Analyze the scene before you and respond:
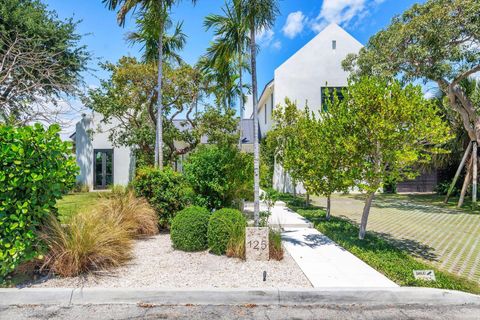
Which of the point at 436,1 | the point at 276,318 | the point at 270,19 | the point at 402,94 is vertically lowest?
the point at 276,318

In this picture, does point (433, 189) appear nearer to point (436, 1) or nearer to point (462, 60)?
point (462, 60)

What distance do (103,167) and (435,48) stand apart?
1972 cm

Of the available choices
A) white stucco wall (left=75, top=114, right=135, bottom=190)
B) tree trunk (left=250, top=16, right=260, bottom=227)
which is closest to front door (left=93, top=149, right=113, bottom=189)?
white stucco wall (left=75, top=114, right=135, bottom=190)

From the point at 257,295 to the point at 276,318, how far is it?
0.53 m

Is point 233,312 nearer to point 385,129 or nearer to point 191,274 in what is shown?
point 191,274

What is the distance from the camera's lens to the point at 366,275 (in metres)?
4.92

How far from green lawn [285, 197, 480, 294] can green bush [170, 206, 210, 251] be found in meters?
3.21

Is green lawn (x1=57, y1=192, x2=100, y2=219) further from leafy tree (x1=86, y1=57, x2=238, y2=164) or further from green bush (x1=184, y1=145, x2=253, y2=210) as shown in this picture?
leafy tree (x1=86, y1=57, x2=238, y2=164)

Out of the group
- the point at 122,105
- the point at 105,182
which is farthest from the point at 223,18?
the point at 105,182

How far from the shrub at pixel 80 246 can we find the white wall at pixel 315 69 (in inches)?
582

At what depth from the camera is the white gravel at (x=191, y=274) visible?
14.7 ft

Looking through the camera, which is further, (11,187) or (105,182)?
(105,182)

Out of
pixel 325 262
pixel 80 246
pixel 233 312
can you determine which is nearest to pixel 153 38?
pixel 80 246

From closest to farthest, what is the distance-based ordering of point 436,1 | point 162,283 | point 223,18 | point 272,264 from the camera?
1. point 162,283
2. point 272,264
3. point 223,18
4. point 436,1
